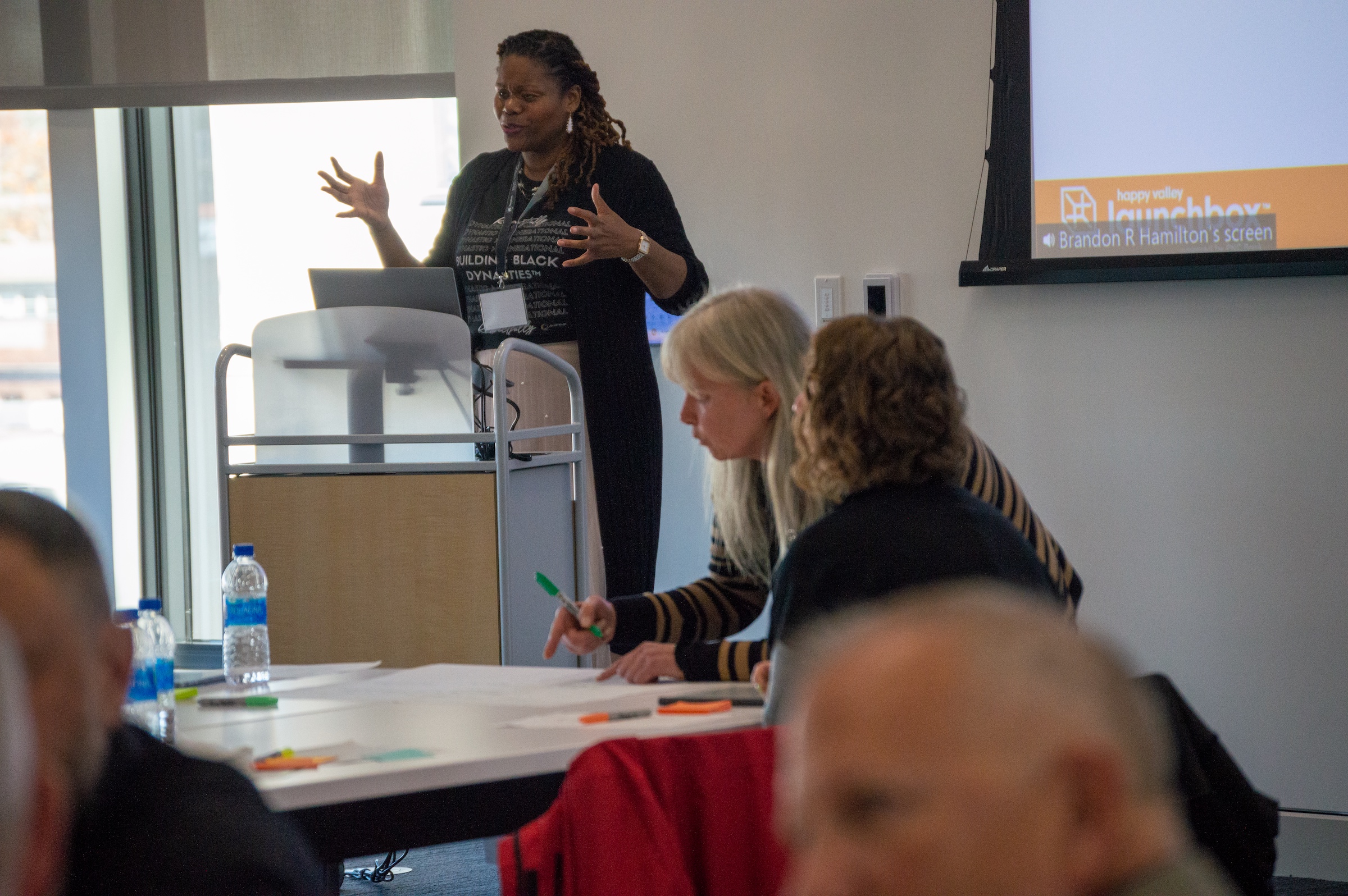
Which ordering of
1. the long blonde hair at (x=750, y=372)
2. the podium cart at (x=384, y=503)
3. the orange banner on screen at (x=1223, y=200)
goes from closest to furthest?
the long blonde hair at (x=750, y=372) → the podium cart at (x=384, y=503) → the orange banner on screen at (x=1223, y=200)

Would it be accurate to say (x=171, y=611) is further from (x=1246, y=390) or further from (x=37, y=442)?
(x=1246, y=390)

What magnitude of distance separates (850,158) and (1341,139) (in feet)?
3.96

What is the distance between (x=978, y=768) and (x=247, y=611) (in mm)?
2004

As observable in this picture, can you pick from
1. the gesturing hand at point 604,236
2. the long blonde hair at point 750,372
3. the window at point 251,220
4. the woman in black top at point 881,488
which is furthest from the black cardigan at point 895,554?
the window at point 251,220

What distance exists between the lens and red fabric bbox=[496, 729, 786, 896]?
1134mm

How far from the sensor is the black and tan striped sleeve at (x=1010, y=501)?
1914mm

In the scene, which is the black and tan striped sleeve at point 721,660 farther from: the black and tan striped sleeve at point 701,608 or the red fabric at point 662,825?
the red fabric at point 662,825

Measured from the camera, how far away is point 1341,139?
3.26 metres

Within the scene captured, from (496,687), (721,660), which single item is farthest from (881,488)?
(496,687)

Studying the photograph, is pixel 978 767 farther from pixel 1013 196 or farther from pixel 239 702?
pixel 1013 196

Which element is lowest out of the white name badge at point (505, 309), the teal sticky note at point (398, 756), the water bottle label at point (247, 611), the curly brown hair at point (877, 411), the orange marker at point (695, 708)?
the orange marker at point (695, 708)

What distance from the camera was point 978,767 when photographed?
0.49 m

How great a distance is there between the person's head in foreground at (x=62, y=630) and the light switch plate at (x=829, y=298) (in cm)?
300

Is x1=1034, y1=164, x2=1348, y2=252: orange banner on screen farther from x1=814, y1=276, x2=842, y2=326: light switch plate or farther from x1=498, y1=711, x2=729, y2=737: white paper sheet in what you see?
x1=498, y1=711, x2=729, y2=737: white paper sheet
